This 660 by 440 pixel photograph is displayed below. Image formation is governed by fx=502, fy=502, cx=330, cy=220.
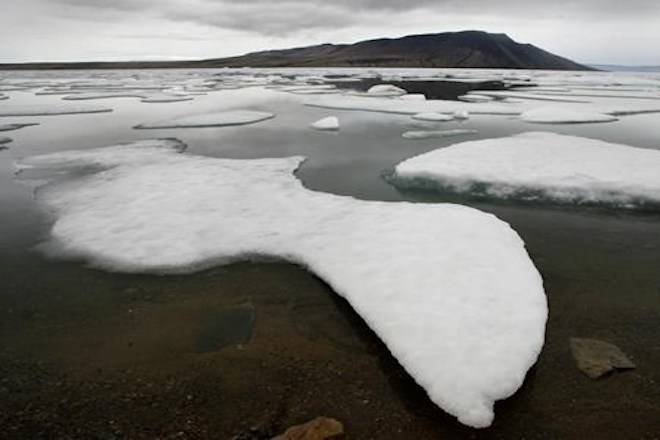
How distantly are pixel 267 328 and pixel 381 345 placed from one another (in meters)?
0.91

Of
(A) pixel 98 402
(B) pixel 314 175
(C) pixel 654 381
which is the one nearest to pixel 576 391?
(C) pixel 654 381

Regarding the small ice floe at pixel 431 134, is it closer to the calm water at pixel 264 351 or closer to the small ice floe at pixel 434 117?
the small ice floe at pixel 434 117

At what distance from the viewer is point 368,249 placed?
496cm

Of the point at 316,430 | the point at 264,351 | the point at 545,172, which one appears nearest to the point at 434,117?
the point at 545,172

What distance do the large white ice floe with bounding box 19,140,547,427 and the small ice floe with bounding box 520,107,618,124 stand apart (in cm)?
1020

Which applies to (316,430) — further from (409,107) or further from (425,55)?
(425,55)

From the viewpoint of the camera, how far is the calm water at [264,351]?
9.80 feet

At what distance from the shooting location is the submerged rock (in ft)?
11.3

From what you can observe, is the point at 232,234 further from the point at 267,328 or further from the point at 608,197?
the point at 608,197

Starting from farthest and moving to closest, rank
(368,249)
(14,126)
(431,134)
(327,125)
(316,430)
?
(14,126) < (327,125) < (431,134) < (368,249) < (316,430)

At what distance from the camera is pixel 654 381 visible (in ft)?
10.9

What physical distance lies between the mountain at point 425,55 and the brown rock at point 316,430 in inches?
4604

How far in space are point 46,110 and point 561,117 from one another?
17971 millimetres

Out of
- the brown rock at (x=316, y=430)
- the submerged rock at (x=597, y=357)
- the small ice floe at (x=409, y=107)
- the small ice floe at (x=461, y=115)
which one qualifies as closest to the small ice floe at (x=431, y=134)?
the small ice floe at (x=461, y=115)
